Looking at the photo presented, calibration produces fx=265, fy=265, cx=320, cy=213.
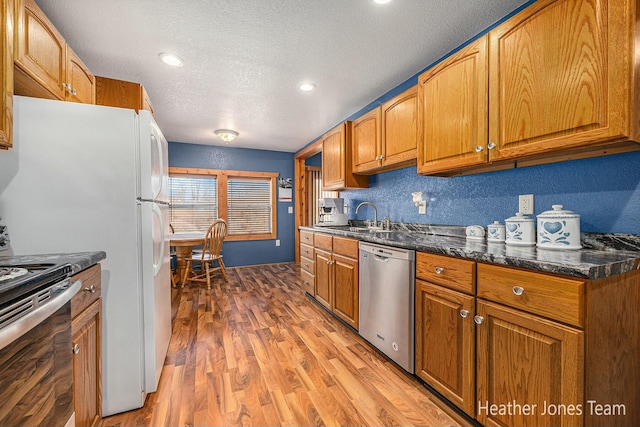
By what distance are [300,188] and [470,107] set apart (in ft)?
13.3

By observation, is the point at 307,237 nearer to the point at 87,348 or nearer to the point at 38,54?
the point at 87,348

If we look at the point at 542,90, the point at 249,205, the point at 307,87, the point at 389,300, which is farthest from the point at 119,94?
the point at 249,205

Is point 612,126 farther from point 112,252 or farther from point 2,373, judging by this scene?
point 112,252

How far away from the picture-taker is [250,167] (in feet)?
17.0

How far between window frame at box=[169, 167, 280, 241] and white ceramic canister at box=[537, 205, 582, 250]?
14.8 feet

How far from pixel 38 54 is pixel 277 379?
7.63 ft

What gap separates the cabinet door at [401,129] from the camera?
2207 millimetres

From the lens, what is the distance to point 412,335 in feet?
5.53

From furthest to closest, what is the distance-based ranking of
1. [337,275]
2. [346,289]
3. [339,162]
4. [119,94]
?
[339,162] → [337,275] → [346,289] → [119,94]

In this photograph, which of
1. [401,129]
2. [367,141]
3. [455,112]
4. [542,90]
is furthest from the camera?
[367,141]

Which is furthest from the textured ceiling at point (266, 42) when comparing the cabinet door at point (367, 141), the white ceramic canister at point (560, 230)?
the white ceramic canister at point (560, 230)

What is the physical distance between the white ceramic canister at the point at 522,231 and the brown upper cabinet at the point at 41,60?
2.68 m

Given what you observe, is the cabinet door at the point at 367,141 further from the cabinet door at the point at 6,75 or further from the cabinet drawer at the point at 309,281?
the cabinet door at the point at 6,75

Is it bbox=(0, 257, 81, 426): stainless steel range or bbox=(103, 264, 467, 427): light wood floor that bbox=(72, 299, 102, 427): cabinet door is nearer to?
bbox=(0, 257, 81, 426): stainless steel range
